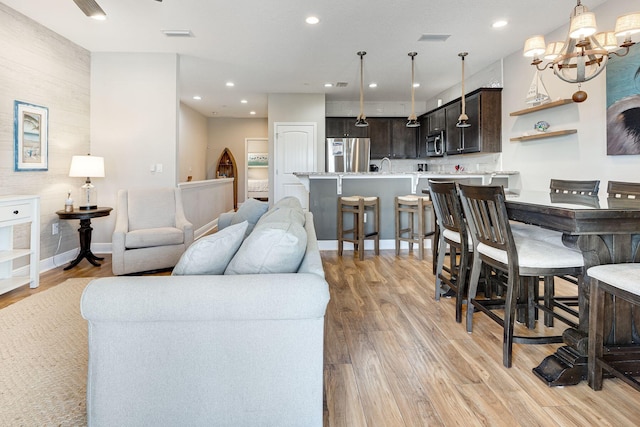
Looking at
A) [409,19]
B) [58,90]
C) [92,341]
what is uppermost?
[409,19]

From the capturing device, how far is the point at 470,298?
246cm

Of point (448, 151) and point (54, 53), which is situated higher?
point (54, 53)

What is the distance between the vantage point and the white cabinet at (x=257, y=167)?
10508 mm

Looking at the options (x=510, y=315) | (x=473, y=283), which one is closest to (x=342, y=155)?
(x=473, y=283)

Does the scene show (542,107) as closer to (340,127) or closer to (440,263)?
(440,263)

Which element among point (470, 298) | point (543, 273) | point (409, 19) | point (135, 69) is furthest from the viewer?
point (135, 69)

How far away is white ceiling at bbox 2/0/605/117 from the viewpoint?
143 inches

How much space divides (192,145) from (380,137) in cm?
455

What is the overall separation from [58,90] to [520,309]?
521 cm

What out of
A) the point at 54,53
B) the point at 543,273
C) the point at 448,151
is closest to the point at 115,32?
the point at 54,53

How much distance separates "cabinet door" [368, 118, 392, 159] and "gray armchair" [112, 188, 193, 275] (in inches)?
187

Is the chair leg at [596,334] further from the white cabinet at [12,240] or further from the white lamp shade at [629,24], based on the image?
the white cabinet at [12,240]

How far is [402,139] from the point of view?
26.8 feet

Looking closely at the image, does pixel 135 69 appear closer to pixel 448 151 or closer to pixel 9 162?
pixel 9 162
